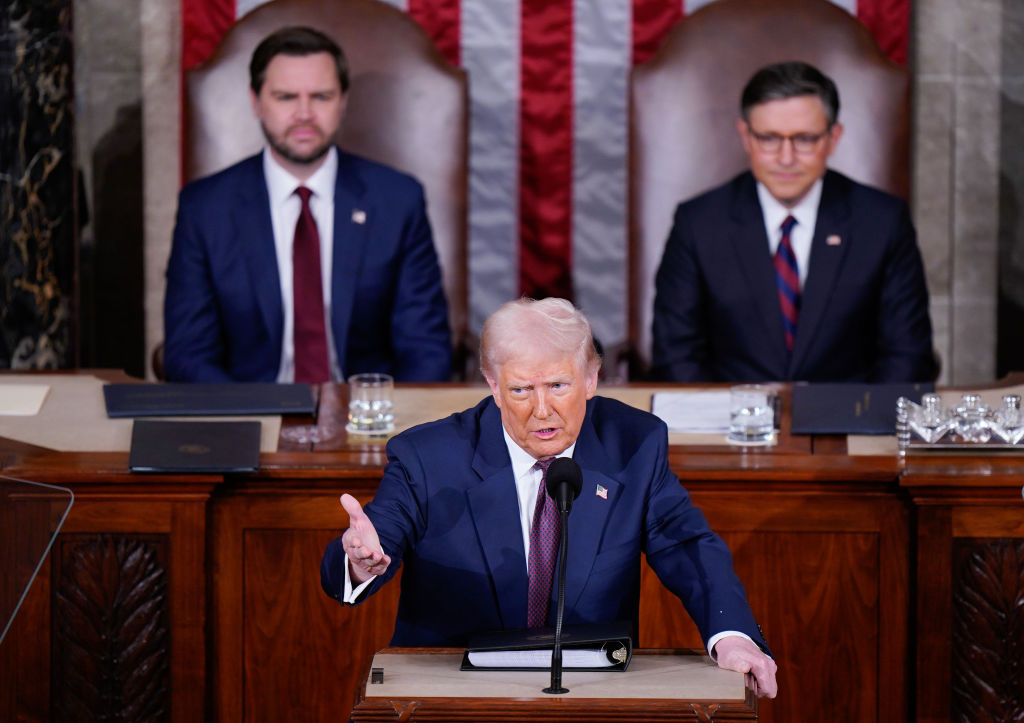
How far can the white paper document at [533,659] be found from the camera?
6.73 feet

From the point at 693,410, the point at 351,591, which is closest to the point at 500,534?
the point at 351,591

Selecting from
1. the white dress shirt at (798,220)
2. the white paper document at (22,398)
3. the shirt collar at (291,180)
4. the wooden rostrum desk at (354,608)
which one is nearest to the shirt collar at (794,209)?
the white dress shirt at (798,220)

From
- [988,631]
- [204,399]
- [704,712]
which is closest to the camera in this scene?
[704,712]

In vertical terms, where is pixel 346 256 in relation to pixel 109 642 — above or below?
above

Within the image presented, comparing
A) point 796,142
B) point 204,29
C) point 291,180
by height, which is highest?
point 204,29

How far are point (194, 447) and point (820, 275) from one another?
214cm

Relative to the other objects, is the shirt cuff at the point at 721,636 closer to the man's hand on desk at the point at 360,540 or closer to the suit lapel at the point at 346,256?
the man's hand on desk at the point at 360,540

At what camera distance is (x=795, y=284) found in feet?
14.8

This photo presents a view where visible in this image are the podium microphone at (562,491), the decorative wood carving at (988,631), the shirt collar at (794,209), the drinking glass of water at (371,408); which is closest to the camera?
the podium microphone at (562,491)

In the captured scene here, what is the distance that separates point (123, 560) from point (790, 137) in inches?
102

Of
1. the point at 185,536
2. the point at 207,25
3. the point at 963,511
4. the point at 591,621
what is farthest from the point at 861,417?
the point at 207,25

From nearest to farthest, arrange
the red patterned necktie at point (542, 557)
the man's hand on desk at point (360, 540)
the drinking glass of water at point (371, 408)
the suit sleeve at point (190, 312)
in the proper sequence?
1. the man's hand on desk at point (360, 540)
2. the red patterned necktie at point (542, 557)
3. the drinking glass of water at point (371, 408)
4. the suit sleeve at point (190, 312)

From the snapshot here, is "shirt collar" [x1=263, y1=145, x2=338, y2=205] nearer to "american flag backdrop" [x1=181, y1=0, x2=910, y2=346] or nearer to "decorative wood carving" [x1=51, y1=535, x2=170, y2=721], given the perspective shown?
"american flag backdrop" [x1=181, y1=0, x2=910, y2=346]

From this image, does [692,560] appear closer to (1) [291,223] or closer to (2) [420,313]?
(2) [420,313]
